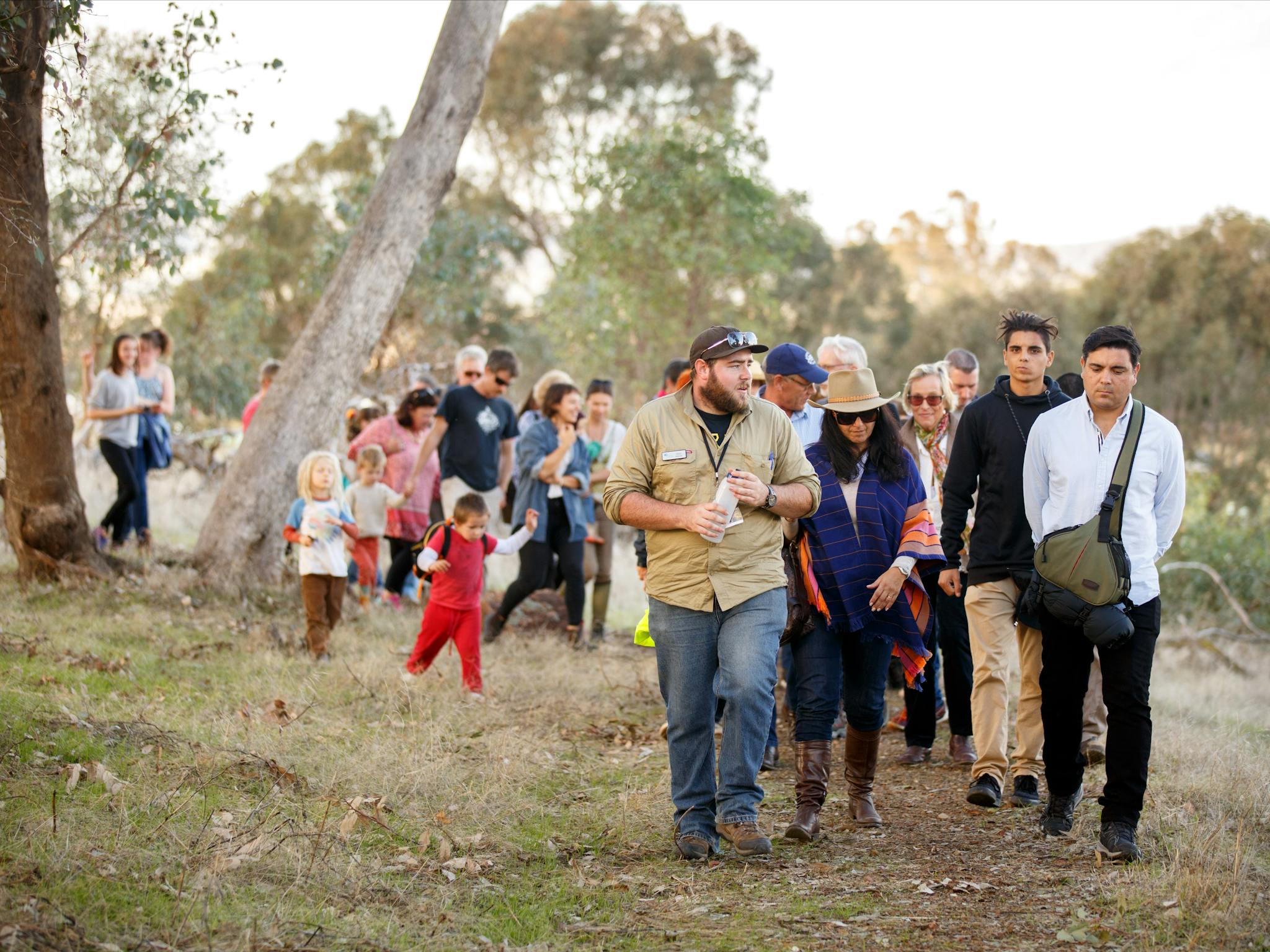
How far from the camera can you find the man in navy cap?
20.8 feet

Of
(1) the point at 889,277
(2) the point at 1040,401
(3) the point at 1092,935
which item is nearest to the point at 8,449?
(2) the point at 1040,401

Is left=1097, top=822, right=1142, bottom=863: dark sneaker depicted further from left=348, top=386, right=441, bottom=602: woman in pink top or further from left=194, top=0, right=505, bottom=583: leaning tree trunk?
left=194, top=0, right=505, bottom=583: leaning tree trunk

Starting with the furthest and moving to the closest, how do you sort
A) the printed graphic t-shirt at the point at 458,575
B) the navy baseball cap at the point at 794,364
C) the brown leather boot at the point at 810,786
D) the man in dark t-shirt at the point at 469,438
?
the man in dark t-shirt at the point at 469,438, the printed graphic t-shirt at the point at 458,575, the navy baseball cap at the point at 794,364, the brown leather boot at the point at 810,786

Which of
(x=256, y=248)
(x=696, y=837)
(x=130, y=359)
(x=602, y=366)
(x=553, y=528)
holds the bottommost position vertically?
(x=696, y=837)

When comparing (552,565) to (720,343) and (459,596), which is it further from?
(720,343)

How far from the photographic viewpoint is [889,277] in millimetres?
38531

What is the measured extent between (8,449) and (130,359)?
6.59 feet

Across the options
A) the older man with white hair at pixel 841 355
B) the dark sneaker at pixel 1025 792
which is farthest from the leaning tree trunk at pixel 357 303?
the dark sneaker at pixel 1025 792

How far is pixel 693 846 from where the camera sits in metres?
5.08

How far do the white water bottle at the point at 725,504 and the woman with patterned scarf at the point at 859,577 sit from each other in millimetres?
801

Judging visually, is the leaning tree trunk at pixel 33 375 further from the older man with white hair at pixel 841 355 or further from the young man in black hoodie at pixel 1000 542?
the young man in black hoodie at pixel 1000 542

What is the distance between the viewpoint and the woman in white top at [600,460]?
10062mm

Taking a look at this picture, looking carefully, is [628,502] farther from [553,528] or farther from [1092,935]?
[553,528]

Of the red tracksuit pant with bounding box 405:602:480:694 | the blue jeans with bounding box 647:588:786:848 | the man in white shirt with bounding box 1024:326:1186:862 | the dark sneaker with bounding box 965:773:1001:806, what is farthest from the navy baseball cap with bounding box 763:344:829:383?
the red tracksuit pant with bounding box 405:602:480:694
